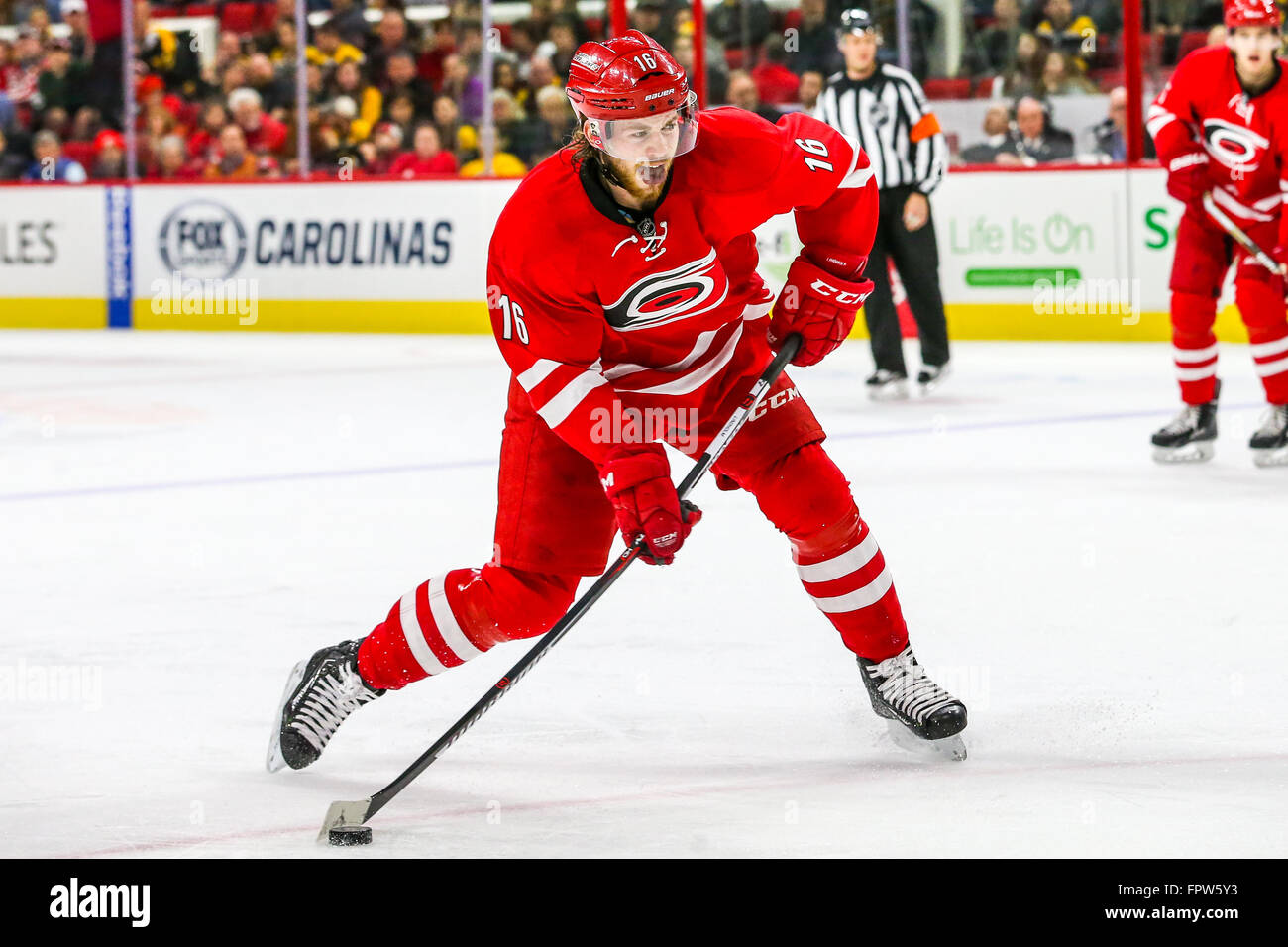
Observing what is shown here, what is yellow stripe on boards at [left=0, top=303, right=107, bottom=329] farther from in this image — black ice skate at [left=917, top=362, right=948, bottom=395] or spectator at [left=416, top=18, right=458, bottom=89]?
black ice skate at [left=917, top=362, right=948, bottom=395]

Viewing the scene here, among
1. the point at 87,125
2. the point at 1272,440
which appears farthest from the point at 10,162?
the point at 1272,440

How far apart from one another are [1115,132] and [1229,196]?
344 cm

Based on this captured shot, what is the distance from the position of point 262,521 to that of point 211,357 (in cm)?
433

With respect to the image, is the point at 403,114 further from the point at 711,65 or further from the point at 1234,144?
the point at 1234,144

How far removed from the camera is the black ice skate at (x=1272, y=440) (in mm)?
5430

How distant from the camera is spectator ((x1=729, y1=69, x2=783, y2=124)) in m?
9.51

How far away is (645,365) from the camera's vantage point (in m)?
2.87

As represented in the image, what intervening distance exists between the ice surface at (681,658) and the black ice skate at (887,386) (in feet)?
1.76

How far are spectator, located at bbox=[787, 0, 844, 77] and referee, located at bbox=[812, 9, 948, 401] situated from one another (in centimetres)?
233

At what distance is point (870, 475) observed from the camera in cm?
550

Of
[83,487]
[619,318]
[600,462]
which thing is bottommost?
[83,487]

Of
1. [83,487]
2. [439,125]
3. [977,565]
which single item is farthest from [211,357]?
[977,565]

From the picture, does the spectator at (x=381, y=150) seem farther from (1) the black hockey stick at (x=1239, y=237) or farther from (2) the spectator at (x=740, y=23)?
(1) the black hockey stick at (x=1239, y=237)
